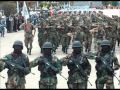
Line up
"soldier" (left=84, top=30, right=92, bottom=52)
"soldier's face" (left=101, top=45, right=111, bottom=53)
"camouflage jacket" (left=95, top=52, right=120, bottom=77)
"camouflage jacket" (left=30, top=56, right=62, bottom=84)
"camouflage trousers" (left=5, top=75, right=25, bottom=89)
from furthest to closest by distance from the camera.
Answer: "soldier" (left=84, top=30, right=92, bottom=52) < "soldier's face" (left=101, top=45, right=111, bottom=53) < "camouflage jacket" (left=95, top=52, right=120, bottom=77) < "camouflage trousers" (left=5, top=75, right=25, bottom=89) < "camouflage jacket" (left=30, top=56, right=62, bottom=84)

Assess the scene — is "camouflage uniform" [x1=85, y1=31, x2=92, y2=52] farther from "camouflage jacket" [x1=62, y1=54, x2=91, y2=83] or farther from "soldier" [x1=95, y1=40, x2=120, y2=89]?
"camouflage jacket" [x1=62, y1=54, x2=91, y2=83]

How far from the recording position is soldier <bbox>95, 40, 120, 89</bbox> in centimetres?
1038

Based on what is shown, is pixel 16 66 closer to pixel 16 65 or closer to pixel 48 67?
pixel 16 65

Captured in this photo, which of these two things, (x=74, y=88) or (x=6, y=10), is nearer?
(x=74, y=88)

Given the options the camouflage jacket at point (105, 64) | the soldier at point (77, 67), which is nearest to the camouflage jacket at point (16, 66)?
the soldier at point (77, 67)

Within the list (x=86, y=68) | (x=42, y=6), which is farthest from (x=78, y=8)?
(x=86, y=68)

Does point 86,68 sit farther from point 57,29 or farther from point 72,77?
point 57,29

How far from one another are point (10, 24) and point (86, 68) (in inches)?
1104

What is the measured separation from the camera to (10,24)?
37969 mm

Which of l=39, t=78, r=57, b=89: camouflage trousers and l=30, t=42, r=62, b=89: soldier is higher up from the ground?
l=30, t=42, r=62, b=89: soldier

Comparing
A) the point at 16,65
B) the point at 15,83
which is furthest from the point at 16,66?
the point at 15,83

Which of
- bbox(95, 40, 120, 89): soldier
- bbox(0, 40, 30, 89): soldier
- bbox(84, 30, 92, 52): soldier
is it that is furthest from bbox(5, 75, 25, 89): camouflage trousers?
bbox(84, 30, 92, 52): soldier

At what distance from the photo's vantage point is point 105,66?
10.3 metres

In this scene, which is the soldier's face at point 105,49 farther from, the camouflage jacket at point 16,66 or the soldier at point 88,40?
the soldier at point 88,40
